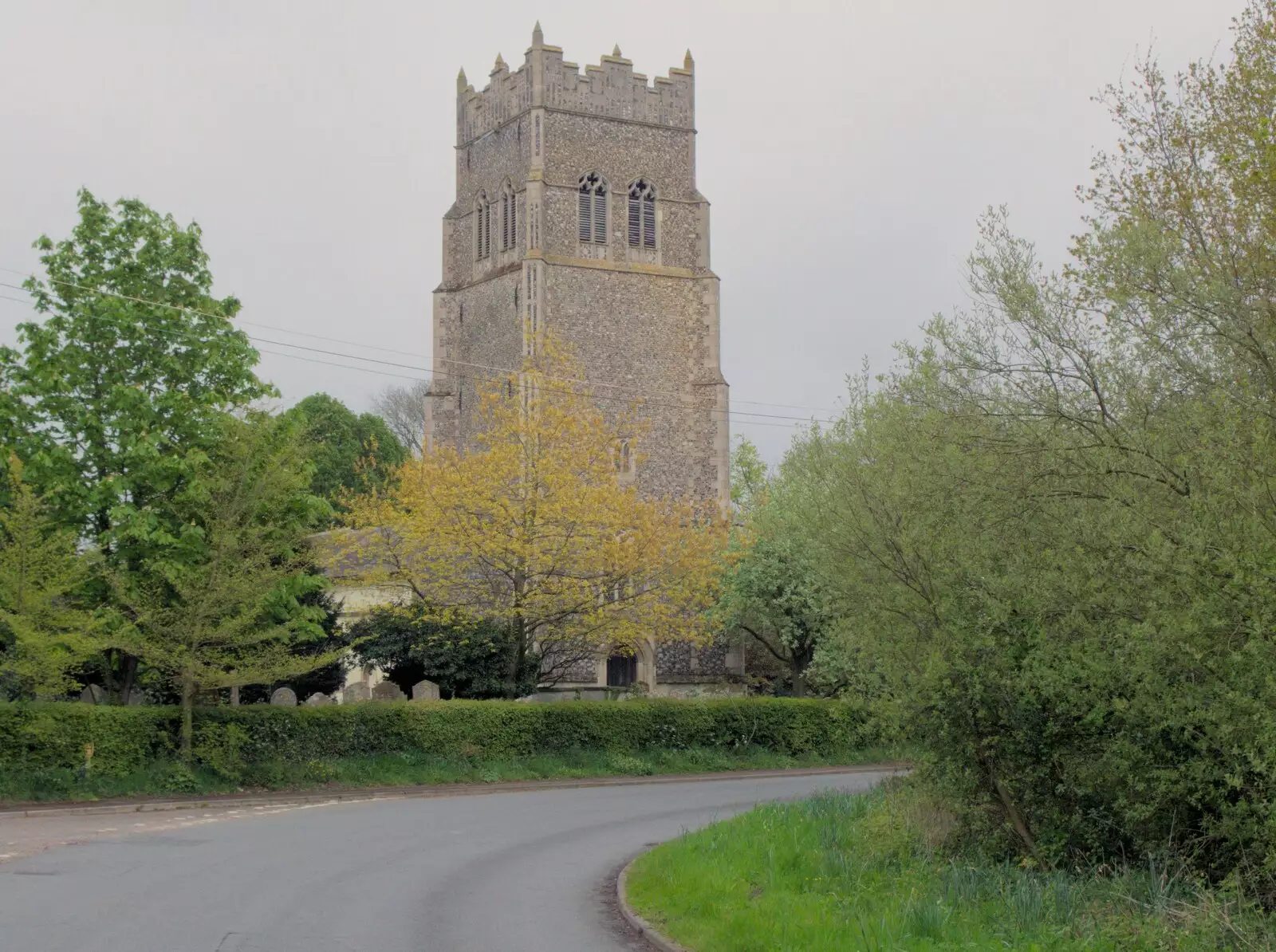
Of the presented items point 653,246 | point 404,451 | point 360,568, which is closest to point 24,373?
point 360,568

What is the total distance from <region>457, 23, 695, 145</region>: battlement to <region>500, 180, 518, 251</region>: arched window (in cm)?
286

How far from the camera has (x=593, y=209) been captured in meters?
48.9

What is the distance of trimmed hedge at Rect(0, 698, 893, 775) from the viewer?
21281mm

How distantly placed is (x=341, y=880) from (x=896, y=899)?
580 cm

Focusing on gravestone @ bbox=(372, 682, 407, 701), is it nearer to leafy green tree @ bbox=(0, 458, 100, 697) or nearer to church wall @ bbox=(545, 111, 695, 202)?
leafy green tree @ bbox=(0, 458, 100, 697)

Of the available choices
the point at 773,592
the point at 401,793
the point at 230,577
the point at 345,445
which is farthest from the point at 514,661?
the point at 345,445

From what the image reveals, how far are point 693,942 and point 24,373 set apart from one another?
18458 mm

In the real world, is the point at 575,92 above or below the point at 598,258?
above

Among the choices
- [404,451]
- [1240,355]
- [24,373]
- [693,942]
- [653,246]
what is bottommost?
[693,942]

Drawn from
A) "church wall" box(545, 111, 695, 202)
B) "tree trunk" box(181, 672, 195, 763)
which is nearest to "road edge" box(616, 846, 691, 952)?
"tree trunk" box(181, 672, 195, 763)

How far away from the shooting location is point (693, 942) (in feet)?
34.1

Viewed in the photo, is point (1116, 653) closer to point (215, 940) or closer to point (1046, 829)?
point (1046, 829)

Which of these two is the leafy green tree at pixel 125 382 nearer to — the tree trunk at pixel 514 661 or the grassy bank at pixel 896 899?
the tree trunk at pixel 514 661

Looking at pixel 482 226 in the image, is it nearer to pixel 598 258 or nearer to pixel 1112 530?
pixel 598 258
